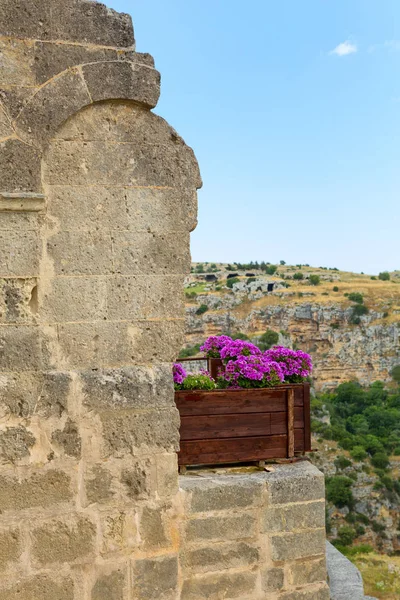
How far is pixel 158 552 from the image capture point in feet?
11.2

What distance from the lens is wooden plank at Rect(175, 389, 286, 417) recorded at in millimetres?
4055

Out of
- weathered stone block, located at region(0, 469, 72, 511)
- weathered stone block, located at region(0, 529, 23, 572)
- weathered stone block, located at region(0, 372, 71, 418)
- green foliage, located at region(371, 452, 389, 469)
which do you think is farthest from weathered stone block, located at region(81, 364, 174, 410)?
green foliage, located at region(371, 452, 389, 469)

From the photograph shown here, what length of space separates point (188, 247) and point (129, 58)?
41.6 inches

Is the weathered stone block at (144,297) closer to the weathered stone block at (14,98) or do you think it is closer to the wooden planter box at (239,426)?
the wooden planter box at (239,426)

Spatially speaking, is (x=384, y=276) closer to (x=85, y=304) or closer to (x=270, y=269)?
(x=270, y=269)

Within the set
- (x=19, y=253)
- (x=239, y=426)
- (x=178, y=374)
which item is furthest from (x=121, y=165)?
(x=239, y=426)

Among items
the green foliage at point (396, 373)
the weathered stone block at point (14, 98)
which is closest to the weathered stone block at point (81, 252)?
the weathered stone block at point (14, 98)

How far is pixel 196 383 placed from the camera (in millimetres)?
4242

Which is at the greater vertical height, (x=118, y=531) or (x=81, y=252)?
(x=81, y=252)

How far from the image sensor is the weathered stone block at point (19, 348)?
10.5ft

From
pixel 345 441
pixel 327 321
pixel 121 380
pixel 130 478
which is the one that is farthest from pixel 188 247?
pixel 327 321

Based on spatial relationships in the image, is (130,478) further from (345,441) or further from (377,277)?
(377,277)

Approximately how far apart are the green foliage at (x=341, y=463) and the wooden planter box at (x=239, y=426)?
105 ft

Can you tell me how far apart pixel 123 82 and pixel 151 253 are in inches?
36.2
